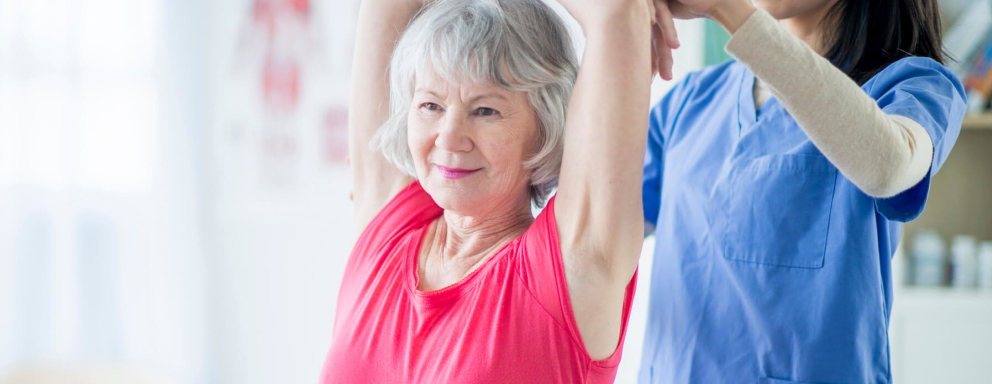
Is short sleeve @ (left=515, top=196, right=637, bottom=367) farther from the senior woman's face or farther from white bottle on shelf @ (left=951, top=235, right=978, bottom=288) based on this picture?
white bottle on shelf @ (left=951, top=235, right=978, bottom=288)

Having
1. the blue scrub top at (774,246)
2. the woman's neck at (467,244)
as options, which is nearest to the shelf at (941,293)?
the blue scrub top at (774,246)

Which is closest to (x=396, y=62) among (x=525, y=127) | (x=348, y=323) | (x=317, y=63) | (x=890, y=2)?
(x=525, y=127)

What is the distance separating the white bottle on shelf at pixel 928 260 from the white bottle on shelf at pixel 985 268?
94 millimetres

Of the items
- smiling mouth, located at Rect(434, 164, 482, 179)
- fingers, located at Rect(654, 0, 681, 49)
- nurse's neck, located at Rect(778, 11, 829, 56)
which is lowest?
smiling mouth, located at Rect(434, 164, 482, 179)

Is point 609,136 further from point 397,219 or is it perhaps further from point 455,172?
point 397,219

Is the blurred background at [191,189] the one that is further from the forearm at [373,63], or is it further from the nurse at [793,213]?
the forearm at [373,63]

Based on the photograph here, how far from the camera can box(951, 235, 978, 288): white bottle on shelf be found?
2146 millimetres

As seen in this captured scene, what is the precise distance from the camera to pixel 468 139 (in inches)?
35.8

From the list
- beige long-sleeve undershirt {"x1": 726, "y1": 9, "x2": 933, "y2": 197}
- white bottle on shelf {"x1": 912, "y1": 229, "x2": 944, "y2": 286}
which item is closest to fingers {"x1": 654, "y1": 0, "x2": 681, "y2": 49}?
beige long-sleeve undershirt {"x1": 726, "y1": 9, "x2": 933, "y2": 197}

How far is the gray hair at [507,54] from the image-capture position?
2.94 ft

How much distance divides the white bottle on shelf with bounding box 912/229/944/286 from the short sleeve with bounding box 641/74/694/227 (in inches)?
49.5

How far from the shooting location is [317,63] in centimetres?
252

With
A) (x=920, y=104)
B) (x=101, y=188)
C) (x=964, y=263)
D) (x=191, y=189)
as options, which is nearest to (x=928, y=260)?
(x=964, y=263)

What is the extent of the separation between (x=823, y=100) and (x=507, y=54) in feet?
1.13
